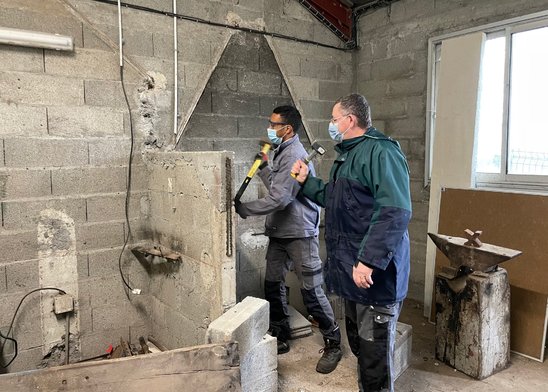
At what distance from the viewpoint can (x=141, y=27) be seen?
2.82m

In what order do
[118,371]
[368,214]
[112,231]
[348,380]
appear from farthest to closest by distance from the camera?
[112,231], [348,380], [368,214], [118,371]

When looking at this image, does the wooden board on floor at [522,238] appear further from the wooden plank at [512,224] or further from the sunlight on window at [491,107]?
the sunlight on window at [491,107]

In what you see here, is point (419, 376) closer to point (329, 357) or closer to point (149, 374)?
point (329, 357)

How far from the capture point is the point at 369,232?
1.71 m

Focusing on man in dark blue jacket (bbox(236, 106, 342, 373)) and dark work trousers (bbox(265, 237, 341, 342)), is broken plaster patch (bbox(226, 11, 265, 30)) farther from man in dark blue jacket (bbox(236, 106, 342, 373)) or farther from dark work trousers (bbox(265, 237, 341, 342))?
dark work trousers (bbox(265, 237, 341, 342))

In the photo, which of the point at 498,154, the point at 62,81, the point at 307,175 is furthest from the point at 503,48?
the point at 62,81

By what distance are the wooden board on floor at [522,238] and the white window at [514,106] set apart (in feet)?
0.88

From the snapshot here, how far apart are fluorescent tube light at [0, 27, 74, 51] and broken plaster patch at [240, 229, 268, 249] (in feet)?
5.88

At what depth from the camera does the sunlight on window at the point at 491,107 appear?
10.2 ft

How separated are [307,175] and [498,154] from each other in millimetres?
1809

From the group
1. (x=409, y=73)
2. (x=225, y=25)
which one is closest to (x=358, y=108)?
(x=225, y=25)

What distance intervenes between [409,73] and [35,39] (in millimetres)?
2818

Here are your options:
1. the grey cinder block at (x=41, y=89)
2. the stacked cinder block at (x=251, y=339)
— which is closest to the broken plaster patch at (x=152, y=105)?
the grey cinder block at (x=41, y=89)

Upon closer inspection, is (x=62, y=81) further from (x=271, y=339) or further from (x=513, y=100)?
(x=513, y=100)
